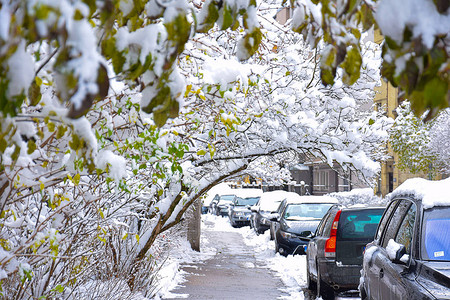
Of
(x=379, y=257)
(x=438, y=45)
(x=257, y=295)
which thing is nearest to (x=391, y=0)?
(x=438, y=45)

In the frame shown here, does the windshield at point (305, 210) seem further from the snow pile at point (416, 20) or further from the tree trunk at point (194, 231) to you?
the snow pile at point (416, 20)

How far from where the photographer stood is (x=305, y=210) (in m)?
16.6

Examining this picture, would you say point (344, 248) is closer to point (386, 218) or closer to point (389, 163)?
point (386, 218)

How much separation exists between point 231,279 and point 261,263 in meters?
3.33

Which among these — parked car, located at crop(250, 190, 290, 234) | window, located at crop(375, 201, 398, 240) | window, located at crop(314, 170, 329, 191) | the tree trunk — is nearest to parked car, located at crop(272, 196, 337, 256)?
the tree trunk

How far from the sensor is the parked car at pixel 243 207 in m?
30.9

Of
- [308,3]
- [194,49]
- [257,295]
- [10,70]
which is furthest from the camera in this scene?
[257,295]

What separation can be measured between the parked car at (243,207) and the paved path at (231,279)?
11500 millimetres

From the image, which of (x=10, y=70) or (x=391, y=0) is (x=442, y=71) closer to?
(x=391, y=0)

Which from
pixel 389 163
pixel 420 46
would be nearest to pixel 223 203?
pixel 389 163

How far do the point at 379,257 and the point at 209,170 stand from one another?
546cm

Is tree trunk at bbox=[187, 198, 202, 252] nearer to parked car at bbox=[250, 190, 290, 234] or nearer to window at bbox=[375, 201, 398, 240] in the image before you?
parked car at bbox=[250, 190, 290, 234]

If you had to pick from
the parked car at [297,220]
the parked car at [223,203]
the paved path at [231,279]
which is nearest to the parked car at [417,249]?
the paved path at [231,279]

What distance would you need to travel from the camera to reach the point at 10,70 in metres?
1.71
